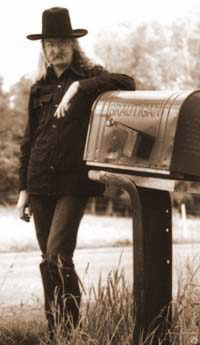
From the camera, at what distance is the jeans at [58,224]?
10.2 feet

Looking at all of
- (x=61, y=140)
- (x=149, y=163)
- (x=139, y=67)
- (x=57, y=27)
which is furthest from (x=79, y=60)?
(x=139, y=67)

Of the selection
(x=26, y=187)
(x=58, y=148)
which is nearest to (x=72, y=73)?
(x=58, y=148)

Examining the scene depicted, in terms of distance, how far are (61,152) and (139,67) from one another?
10.5 m

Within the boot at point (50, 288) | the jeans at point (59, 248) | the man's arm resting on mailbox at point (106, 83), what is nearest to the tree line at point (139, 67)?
the man's arm resting on mailbox at point (106, 83)

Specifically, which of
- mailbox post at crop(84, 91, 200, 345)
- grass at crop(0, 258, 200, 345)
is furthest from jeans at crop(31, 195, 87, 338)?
mailbox post at crop(84, 91, 200, 345)

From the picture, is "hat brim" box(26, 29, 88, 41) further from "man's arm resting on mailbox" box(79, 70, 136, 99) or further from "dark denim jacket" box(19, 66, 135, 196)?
"man's arm resting on mailbox" box(79, 70, 136, 99)

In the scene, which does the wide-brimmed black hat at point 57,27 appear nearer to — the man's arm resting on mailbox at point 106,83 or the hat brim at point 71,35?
the hat brim at point 71,35

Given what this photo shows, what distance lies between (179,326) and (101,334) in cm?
39

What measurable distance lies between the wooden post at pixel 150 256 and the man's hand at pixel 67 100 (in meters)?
0.46

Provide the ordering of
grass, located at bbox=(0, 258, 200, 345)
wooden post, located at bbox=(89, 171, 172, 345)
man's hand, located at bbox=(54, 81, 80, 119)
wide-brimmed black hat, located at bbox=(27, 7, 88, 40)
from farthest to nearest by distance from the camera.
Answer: wide-brimmed black hat, located at bbox=(27, 7, 88, 40)
man's hand, located at bbox=(54, 81, 80, 119)
grass, located at bbox=(0, 258, 200, 345)
wooden post, located at bbox=(89, 171, 172, 345)

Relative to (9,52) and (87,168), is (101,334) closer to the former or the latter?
(87,168)

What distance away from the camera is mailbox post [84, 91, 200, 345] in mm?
2525

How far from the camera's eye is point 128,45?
512 inches

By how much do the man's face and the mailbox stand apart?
1.79 feet
